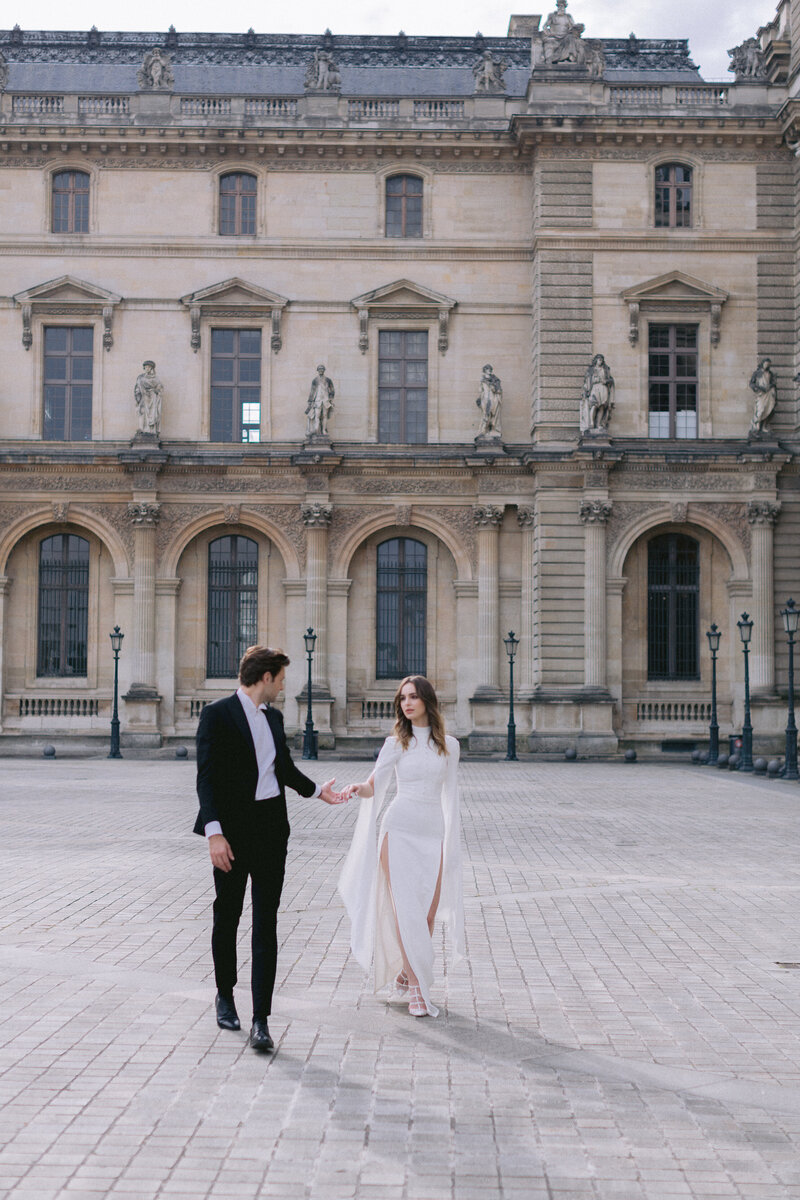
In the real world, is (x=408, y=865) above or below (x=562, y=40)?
below

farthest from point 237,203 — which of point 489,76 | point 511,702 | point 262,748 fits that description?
point 262,748

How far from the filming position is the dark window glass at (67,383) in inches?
1633

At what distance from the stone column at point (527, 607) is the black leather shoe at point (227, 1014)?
1259 inches

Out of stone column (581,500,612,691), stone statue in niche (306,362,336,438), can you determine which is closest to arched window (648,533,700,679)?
stone column (581,500,612,691)

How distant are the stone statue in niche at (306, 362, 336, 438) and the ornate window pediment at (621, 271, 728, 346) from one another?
8.72 meters

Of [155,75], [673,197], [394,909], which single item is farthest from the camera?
[155,75]

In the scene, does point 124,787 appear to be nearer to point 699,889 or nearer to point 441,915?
point 699,889

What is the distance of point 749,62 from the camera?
134 feet

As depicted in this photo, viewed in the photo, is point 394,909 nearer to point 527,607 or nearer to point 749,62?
point 527,607

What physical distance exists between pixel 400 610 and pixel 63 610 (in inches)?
385

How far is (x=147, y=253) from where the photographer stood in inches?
1635

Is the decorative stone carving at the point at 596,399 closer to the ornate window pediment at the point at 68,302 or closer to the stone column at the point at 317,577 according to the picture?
the stone column at the point at 317,577

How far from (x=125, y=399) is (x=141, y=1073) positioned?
3573cm

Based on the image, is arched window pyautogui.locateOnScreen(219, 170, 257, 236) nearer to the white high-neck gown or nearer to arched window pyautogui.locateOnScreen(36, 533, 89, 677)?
arched window pyautogui.locateOnScreen(36, 533, 89, 677)
